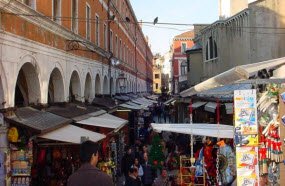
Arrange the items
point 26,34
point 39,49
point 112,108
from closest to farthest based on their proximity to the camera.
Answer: point 26,34 → point 39,49 → point 112,108

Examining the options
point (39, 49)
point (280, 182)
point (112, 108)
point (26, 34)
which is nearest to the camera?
point (280, 182)

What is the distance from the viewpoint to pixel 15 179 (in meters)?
9.09

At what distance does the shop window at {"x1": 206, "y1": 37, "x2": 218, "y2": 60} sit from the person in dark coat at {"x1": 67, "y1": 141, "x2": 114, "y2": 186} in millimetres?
20632

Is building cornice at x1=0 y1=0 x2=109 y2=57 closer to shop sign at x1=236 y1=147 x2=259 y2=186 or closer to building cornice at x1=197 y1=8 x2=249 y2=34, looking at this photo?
shop sign at x1=236 y1=147 x2=259 y2=186

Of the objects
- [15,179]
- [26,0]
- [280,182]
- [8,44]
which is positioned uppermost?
[26,0]

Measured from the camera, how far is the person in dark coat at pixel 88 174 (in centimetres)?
405

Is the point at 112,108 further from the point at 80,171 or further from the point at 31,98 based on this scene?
the point at 80,171

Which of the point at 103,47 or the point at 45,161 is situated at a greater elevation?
the point at 103,47

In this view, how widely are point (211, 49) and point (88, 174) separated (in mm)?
21951

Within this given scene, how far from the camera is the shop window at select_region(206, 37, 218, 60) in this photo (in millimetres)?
24438

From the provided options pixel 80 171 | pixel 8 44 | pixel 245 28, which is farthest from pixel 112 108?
pixel 80 171

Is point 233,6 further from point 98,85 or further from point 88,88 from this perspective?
point 88,88

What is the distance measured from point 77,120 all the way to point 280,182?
721 cm

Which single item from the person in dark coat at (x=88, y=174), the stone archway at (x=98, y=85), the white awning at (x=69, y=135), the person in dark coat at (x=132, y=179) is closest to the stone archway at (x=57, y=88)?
the white awning at (x=69, y=135)
